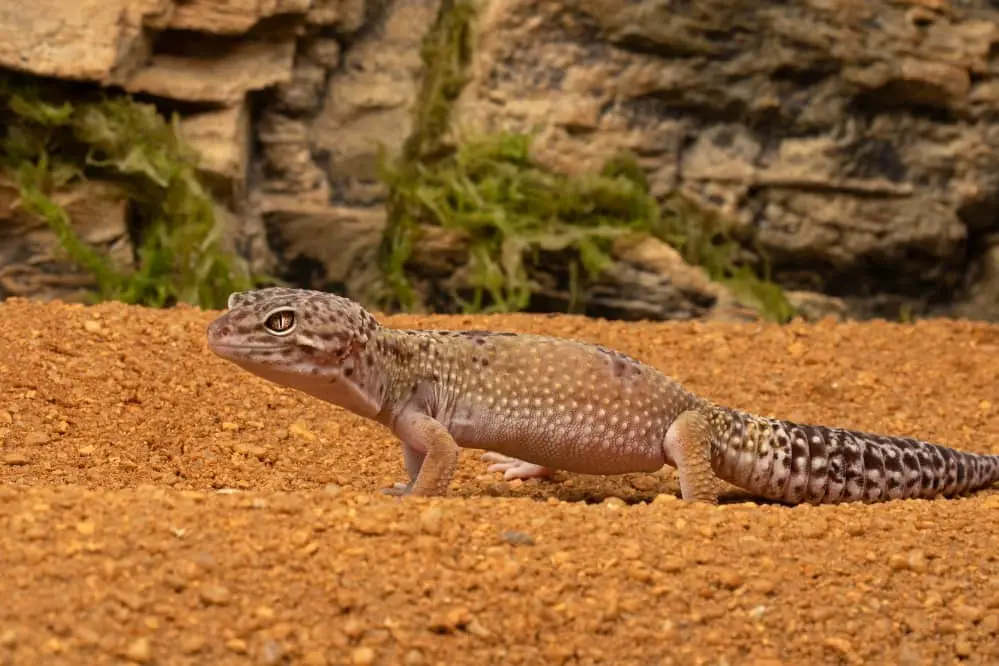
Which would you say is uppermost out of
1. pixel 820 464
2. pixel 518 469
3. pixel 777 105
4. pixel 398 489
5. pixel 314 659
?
pixel 777 105

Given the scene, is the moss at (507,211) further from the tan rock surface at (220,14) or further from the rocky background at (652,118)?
the tan rock surface at (220,14)

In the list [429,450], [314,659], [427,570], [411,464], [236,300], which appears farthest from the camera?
[411,464]

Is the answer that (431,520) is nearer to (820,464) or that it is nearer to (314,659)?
(314,659)

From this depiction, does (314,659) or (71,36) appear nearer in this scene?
(314,659)

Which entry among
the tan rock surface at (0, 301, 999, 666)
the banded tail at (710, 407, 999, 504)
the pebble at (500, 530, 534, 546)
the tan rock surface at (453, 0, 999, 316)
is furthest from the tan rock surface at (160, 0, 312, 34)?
the pebble at (500, 530, 534, 546)

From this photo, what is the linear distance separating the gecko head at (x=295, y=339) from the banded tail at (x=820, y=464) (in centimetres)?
177

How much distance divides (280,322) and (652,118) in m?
5.70

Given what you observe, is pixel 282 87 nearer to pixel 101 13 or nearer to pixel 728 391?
pixel 101 13

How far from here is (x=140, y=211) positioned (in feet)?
29.6

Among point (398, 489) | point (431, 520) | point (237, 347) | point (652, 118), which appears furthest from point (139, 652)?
point (652, 118)

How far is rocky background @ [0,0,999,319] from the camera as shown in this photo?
9297 millimetres

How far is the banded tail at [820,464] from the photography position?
5.54 meters

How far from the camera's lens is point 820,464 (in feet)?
18.4

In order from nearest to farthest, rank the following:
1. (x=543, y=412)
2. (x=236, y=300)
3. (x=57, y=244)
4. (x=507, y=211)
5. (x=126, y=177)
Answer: (x=236, y=300) → (x=543, y=412) → (x=57, y=244) → (x=126, y=177) → (x=507, y=211)
